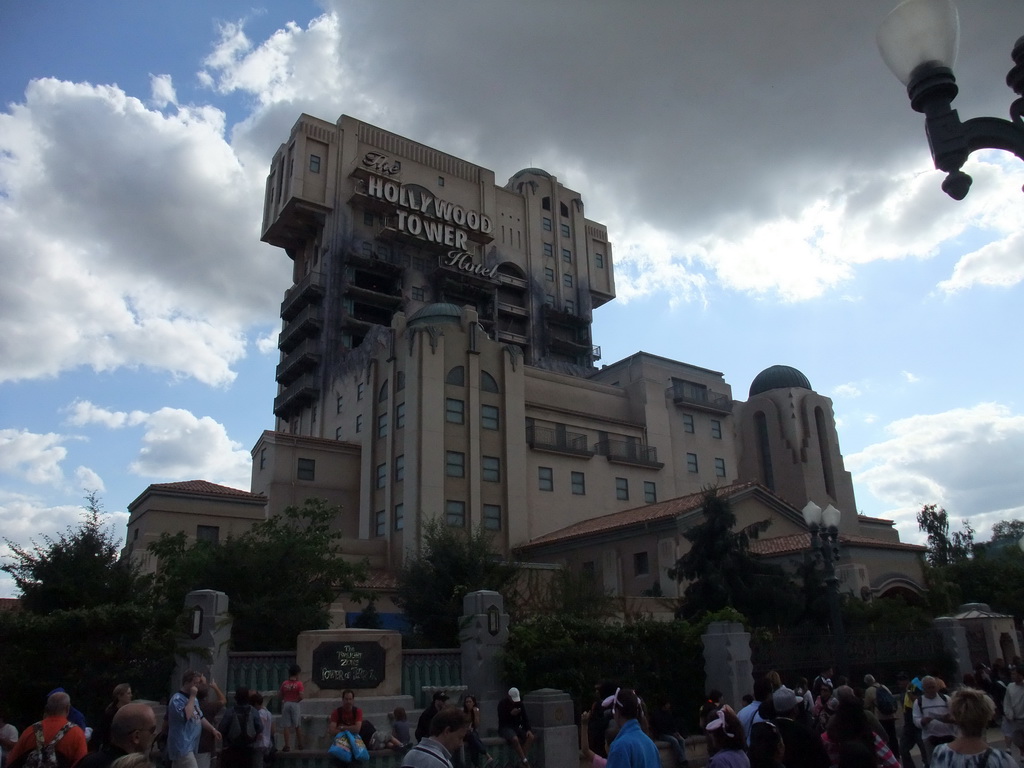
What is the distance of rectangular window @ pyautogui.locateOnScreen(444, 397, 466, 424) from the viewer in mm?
43219

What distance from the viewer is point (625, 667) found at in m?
19.8

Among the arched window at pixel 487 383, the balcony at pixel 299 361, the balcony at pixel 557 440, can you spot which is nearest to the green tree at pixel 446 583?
the arched window at pixel 487 383

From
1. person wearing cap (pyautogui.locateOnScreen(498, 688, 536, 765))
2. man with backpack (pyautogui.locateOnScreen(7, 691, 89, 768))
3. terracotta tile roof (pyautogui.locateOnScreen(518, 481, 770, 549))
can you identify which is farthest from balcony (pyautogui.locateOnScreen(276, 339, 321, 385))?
man with backpack (pyautogui.locateOnScreen(7, 691, 89, 768))

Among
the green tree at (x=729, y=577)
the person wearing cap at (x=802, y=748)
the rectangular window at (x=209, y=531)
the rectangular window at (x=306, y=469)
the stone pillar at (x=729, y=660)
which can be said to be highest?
the rectangular window at (x=306, y=469)

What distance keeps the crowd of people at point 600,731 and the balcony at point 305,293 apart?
151 ft

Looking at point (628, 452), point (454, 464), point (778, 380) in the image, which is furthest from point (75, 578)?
point (778, 380)

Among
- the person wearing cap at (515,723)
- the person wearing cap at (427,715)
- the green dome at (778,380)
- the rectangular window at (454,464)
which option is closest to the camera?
the person wearing cap at (427,715)

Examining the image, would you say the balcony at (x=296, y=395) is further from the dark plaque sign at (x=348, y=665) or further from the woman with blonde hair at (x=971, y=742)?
the woman with blonde hair at (x=971, y=742)

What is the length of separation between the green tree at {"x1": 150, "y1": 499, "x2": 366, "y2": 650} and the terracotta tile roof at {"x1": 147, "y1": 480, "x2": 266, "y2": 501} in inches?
518

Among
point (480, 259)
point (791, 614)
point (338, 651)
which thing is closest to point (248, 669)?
point (338, 651)

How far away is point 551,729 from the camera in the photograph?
15727 mm

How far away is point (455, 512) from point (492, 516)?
98.6 inches

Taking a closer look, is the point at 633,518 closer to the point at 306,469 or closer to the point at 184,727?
the point at 306,469

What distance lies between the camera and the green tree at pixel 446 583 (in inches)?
1082
